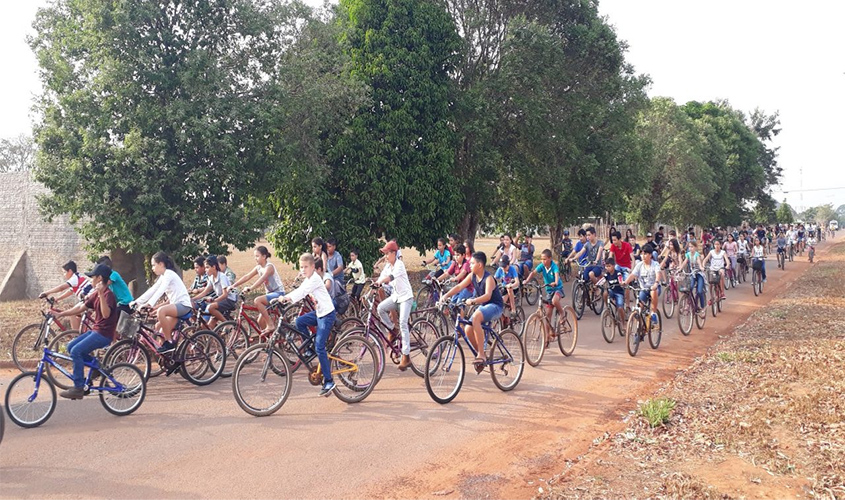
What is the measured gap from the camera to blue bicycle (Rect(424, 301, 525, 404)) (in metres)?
7.62

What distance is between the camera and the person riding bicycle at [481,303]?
26.3 feet

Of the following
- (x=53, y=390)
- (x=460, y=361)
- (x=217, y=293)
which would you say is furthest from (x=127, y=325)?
(x=460, y=361)

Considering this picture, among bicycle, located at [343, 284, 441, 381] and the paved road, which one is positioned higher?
bicycle, located at [343, 284, 441, 381]

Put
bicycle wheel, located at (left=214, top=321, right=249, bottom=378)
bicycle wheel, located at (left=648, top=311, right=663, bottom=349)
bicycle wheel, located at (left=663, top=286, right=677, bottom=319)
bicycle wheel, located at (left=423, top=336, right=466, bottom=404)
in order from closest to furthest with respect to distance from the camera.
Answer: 1. bicycle wheel, located at (left=423, top=336, right=466, bottom=404)
2. bicycle wheel, located at (left=214, top=321, right=249, bottom=378)
3. bicycle wheel, located at (left=648, top=311, right=663, bottom=349)
4. bicycle wheel, located at (left=663, top=286, right=677, bottom=319)

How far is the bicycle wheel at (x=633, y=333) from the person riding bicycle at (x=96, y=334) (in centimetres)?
773

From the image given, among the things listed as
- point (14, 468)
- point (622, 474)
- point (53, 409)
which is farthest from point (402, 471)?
point (53, 409)

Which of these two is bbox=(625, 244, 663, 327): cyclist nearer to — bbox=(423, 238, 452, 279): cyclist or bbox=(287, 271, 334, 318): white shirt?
bbox=(423, 238, 452, 279): cyclist

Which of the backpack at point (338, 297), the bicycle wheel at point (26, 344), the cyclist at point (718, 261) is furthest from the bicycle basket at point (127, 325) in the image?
the cyclist at point (718, 261)

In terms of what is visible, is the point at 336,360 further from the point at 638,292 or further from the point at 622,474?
the point at 638,292

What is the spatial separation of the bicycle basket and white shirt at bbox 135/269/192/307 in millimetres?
217

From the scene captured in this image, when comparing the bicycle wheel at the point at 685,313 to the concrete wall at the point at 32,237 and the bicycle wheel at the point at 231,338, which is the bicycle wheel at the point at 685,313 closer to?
the bicycle wheel at the point at 231,338

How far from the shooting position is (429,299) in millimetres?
14164

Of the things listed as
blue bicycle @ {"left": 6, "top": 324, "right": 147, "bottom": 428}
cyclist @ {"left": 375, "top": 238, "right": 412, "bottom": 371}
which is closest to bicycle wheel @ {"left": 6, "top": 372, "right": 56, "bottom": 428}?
blue bicycle @ {"left": 6, "top": 324, "right": 147, "bottom": 428}

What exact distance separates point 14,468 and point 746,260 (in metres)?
23.1
